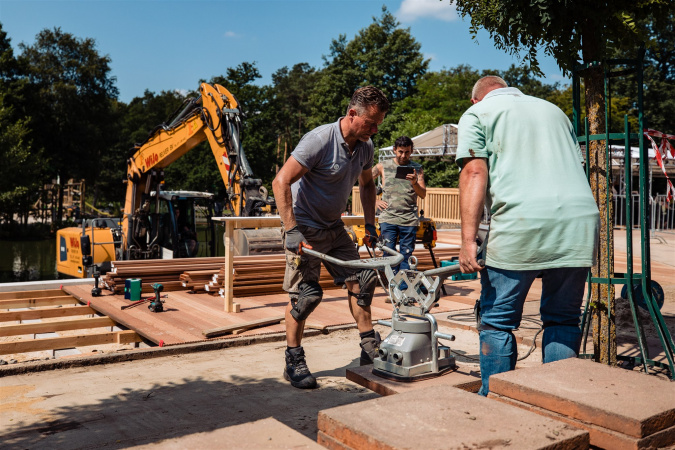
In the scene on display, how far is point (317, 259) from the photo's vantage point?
13.9 ft

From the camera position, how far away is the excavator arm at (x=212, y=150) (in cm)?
980

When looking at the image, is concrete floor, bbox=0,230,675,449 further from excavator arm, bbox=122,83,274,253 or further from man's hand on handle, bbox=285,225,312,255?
excavator arm, bbox=122,83,274,253

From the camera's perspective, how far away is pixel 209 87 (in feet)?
35.4

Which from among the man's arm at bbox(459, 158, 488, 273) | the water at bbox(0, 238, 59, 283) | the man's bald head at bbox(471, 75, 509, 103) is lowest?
the water at bbox(0, 238, 59, 283)

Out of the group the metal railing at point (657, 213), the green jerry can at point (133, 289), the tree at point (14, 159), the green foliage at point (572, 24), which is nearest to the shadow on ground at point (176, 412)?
the green foliage at point (572, 24)

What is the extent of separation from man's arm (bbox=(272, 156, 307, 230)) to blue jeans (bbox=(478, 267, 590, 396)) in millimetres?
1409

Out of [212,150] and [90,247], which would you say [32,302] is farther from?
[90,247]

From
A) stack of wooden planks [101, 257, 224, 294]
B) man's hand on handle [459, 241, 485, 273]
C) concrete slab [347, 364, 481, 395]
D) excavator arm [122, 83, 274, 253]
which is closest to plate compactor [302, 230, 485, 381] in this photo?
concrete slab [347, 364, 481, 395]

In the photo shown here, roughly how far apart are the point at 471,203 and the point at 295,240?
52.2 inches

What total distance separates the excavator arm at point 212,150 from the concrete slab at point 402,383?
20.6 ft

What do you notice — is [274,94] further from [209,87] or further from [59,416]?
Answer: [59,416]

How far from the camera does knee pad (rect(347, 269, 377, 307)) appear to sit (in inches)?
169

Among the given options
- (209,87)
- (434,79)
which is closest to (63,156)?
(434,79)

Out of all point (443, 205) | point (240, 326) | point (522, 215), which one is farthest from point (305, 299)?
point (443, 205)
